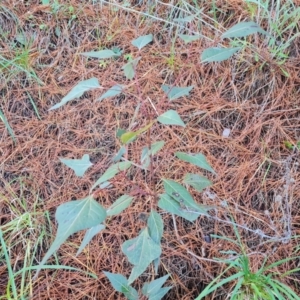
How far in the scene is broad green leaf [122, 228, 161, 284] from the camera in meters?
0.78

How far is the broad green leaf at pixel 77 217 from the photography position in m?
0.66

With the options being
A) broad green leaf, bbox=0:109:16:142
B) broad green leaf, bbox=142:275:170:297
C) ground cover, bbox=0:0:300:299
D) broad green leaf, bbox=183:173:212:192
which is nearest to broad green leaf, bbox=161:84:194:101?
ground cover, bbox=0:0:300:299

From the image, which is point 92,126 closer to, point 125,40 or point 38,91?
point 38,91

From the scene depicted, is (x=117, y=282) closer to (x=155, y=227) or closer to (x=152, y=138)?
(x=155, y=227)

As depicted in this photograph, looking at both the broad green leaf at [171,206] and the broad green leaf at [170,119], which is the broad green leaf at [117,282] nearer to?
the broad green leaf at [171,206]

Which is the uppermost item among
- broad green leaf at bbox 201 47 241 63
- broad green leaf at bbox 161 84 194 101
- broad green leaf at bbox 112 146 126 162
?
broad green leaf at bbox 201 47 241 63

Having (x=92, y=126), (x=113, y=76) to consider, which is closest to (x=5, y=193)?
(x=92, y=126)

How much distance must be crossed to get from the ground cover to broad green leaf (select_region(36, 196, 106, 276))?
0.90 feet

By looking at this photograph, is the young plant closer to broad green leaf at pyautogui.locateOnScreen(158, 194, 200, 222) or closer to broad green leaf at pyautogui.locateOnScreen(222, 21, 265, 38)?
broad green leaf at pyautogui.locateOnScreen(158, 194, 200, 222)

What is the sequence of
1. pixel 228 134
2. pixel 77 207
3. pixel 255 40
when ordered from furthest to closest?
pixel 255 40 → pixel 228 134 → pixel 77 207

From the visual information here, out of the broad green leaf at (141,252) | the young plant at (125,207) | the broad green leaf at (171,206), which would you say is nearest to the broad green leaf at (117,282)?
the young plant at (125,207)

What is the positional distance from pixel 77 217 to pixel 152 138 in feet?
2.30

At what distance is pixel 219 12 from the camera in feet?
5.25

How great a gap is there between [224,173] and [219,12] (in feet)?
2.59
